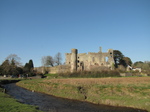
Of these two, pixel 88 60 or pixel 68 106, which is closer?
pixel 68 106

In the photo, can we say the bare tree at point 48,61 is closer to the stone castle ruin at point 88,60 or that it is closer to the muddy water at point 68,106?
the stone castle ruin at point 88,60

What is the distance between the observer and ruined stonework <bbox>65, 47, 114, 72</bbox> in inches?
1853

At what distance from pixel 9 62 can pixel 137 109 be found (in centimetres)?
5166

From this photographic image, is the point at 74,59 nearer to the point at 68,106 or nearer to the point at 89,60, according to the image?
the point at 89,60

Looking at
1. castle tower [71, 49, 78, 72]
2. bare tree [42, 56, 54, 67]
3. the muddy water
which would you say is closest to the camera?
the muddy water

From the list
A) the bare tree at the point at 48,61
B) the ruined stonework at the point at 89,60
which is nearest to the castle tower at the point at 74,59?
the ruined stonework at the point at 89,60

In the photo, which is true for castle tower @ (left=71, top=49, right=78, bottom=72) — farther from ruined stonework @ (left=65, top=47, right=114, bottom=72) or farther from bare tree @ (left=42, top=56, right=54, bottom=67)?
bare tree @ (left=42, top=56, right=54, bottom=67)

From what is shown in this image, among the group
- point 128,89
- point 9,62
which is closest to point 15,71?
point 9,62

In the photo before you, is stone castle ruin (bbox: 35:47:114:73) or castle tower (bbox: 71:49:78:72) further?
castle tower (bbox: 71:49:78:72)

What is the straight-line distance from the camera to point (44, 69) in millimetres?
60531

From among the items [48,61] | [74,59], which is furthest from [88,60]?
→ [48,61]

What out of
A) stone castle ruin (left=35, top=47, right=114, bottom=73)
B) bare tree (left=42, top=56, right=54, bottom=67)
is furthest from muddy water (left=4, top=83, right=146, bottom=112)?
bare tree (left=42, top=56, right=54, bottom=67)

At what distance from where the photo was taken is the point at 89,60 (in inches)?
1934

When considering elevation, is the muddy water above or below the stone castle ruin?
below
